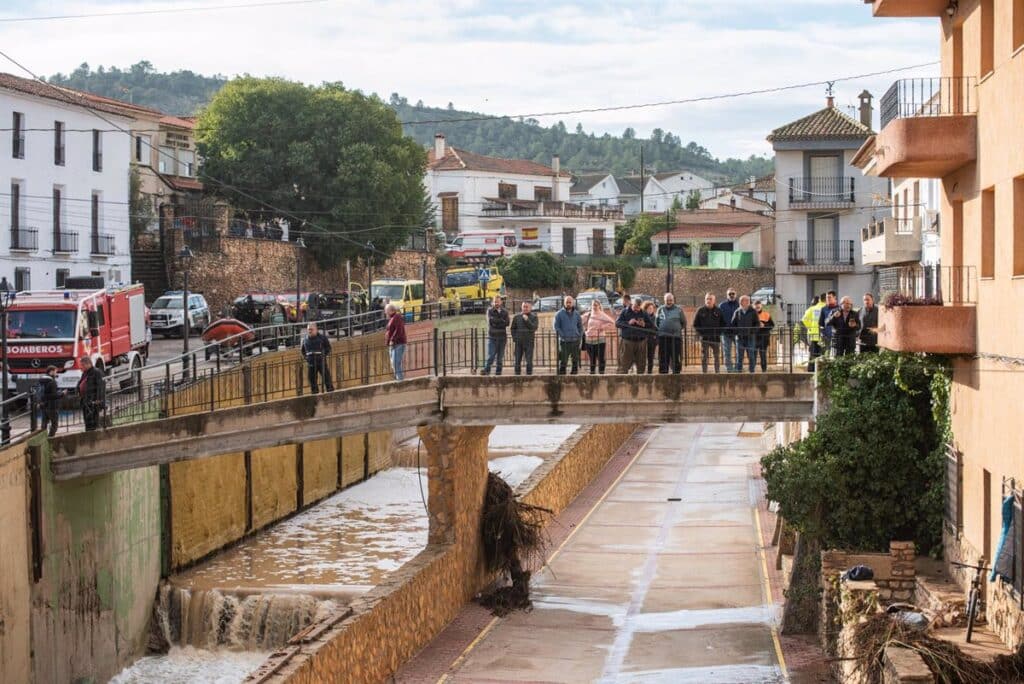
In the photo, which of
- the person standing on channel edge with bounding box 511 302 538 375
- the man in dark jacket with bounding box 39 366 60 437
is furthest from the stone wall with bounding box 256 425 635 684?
the man in dark jacket with bounding box 39 366 60 437

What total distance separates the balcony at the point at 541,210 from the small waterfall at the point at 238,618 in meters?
62.6

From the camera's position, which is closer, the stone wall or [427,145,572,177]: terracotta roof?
the stone wall

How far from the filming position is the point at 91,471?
2473 centimetres

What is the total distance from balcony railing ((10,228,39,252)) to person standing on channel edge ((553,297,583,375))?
91.4 ft

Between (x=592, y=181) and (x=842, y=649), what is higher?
(x=592, y=181)

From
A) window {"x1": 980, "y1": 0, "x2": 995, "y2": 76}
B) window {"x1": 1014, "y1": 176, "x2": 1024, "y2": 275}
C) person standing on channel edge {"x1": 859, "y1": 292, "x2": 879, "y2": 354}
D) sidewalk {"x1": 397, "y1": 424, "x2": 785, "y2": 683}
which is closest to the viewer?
window {"x1": 1014, "y1": 176, "x2": 1024, "y2": 275}

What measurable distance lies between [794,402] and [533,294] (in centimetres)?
5350

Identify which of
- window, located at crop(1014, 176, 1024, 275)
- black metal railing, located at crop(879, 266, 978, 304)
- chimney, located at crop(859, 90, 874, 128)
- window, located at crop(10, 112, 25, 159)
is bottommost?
black metal railing, located at crop(879, 266, 978, 304)

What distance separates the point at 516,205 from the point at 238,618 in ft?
221

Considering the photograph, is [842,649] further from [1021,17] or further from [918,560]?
[1021,17]

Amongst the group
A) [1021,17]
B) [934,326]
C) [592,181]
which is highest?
[592,181]

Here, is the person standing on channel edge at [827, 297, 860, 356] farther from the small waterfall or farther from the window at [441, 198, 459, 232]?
the window at [441, 198, 459, 232]

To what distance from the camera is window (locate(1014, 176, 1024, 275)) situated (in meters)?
16.6

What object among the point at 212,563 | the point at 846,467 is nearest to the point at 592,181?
the point at 212,563
